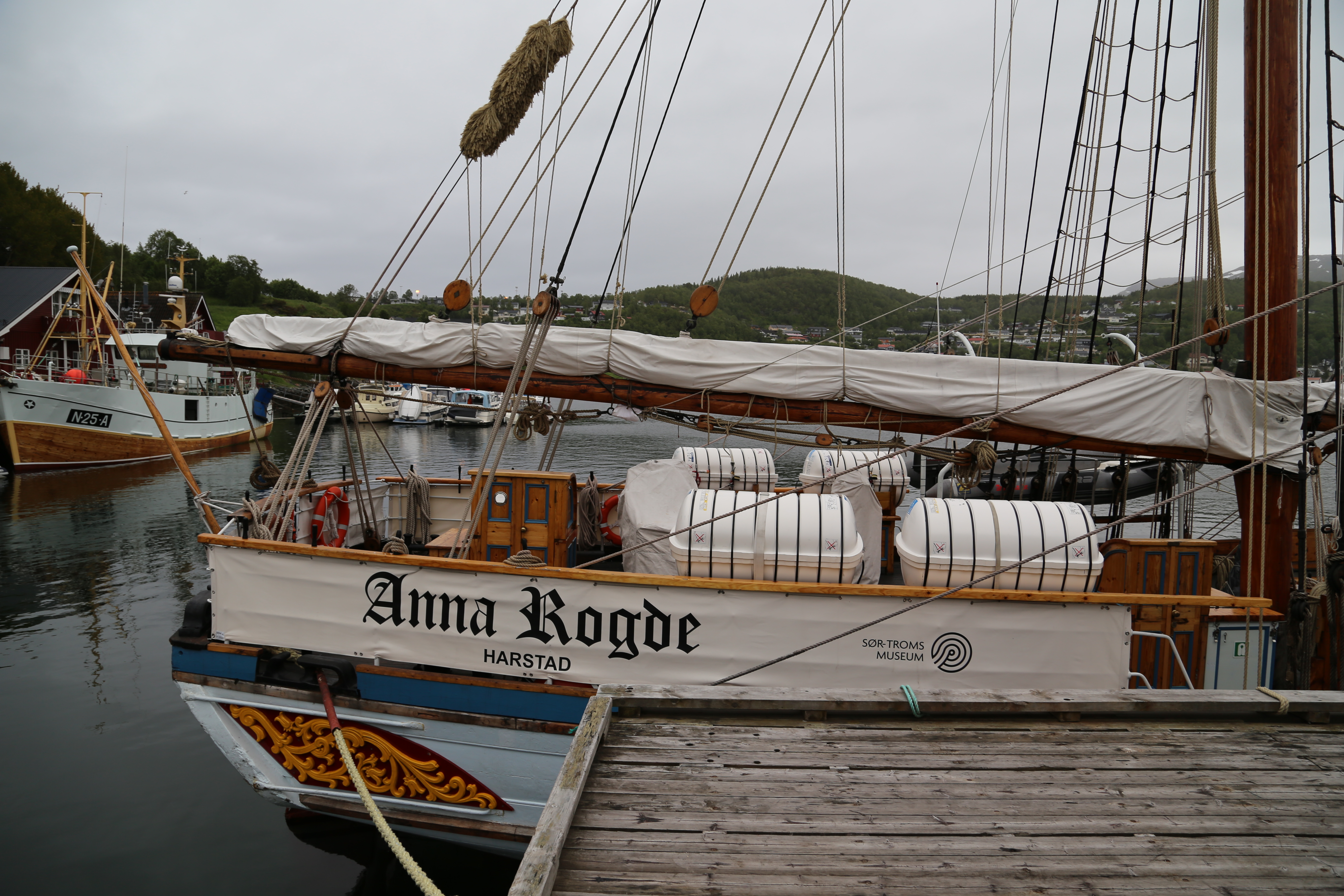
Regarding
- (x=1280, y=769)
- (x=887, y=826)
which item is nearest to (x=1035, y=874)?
(x=887, y=826)

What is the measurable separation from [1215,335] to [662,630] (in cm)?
610

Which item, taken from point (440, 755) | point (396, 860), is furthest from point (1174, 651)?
point (396, 860)

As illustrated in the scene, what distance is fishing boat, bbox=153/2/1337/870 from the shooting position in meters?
5.69

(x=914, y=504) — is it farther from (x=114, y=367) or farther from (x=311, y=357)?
(x=114, y=367)

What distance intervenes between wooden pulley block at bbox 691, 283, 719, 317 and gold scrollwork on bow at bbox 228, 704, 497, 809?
476 cm

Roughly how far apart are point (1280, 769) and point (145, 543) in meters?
22.9

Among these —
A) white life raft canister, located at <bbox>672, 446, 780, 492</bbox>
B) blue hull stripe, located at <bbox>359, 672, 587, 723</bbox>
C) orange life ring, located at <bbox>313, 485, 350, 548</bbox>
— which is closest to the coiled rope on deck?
orange life ring, located at <bbox>313, 485, 350, 548</bbox>

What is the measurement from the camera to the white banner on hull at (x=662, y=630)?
5.68 meters

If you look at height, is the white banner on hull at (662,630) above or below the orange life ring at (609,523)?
below

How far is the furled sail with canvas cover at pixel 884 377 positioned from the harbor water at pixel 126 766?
395cm

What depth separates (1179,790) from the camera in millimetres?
3334

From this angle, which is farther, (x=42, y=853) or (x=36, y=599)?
(x=36, y=599)

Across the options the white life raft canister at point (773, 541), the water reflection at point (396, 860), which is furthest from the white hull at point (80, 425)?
the white life raft canister at point (773, 541)

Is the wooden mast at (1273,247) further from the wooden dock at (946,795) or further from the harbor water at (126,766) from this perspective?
the harbor water at (126,766)
